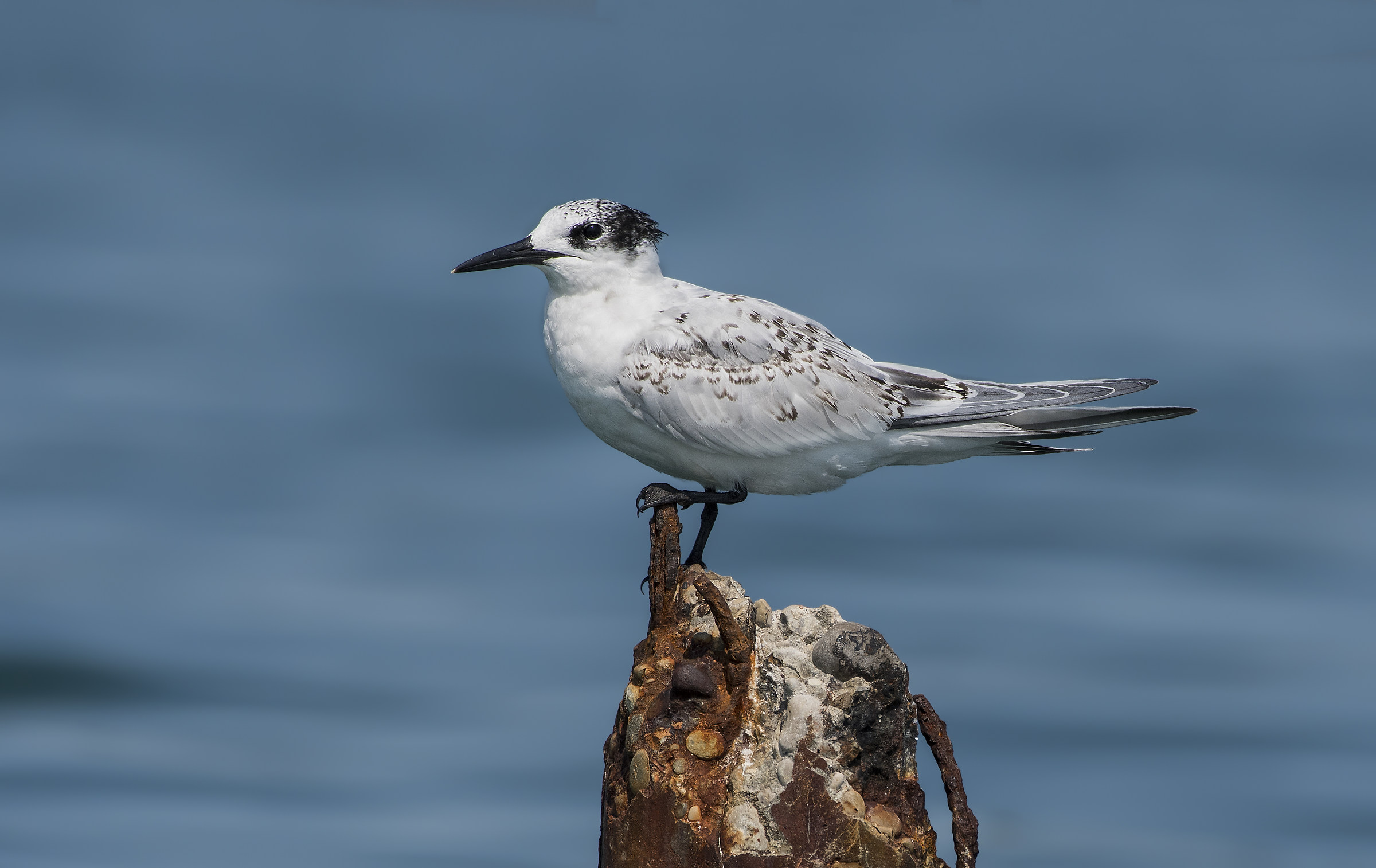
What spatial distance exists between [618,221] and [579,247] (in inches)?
14.8

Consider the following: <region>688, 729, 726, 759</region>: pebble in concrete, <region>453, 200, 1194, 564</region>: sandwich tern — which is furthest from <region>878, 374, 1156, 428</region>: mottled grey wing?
<region>688, 729, 726, 759</region>: pebble in concrete

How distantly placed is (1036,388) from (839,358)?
155 centimetres

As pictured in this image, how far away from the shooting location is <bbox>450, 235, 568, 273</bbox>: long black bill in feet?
33.6

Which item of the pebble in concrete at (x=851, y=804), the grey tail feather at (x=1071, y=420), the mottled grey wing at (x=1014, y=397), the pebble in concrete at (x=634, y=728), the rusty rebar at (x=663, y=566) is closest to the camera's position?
the pebble in concrete at (x=851, y=804)

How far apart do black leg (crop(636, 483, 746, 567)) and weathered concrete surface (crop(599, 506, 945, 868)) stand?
5.37ft

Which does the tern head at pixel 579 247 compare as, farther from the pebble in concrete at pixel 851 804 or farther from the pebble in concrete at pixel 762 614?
the pebble in concrete at pixel 851 804

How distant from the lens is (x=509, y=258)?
1030 cm

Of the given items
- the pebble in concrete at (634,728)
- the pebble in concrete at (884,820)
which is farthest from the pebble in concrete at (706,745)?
the pebble in concrete at (884,820)

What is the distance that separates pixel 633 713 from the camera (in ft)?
26.5

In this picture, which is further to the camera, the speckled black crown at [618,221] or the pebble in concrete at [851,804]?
the speckled black crown at [618,221]

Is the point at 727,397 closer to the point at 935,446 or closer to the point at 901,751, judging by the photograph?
the point at 935,446

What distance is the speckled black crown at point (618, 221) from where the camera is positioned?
10438 millimetres

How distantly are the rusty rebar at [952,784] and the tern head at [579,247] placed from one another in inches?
173

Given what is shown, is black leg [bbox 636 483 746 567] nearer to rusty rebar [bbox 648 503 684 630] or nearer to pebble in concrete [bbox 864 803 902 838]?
rusty rebar [bbox 648 503 684 630]
